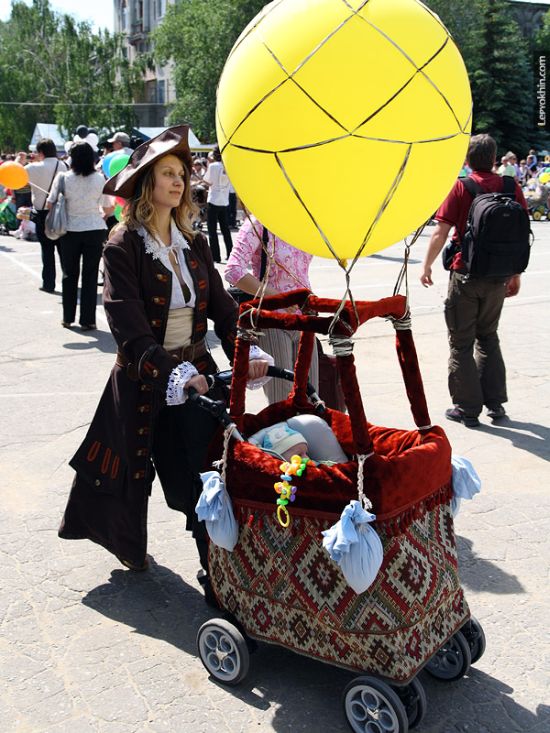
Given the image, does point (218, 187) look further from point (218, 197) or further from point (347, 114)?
point (347, 114)

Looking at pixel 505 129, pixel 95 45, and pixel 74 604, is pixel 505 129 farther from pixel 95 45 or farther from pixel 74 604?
pixel 74 604

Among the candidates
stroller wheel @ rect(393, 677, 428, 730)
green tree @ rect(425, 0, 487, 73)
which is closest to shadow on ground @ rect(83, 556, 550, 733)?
stroller wheel @ rect(393, 677, 428, 730)

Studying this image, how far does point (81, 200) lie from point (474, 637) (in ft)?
22.4

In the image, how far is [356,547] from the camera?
247 centimetres

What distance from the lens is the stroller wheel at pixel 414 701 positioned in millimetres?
2674

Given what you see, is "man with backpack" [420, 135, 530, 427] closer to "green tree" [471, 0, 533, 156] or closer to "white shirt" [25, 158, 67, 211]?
"white shirt" [25, 158, 67, 211]

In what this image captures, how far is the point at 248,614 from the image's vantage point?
2963mm

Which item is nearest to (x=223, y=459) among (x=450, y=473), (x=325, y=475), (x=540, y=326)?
(x=325, y=475)

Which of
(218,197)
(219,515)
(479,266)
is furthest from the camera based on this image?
(218,197)

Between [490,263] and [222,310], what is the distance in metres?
2.36

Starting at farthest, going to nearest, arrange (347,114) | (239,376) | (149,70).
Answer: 1. (149,70)
2. (239,376)
3. (347,114)

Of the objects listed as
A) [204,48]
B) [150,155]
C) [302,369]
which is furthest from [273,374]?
[204,48]

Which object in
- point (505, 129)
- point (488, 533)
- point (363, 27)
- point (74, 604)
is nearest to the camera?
point (363, 27)

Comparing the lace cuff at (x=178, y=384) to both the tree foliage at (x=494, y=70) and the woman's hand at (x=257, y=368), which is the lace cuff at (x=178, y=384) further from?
the tree foliage at (x=494, y=70)
